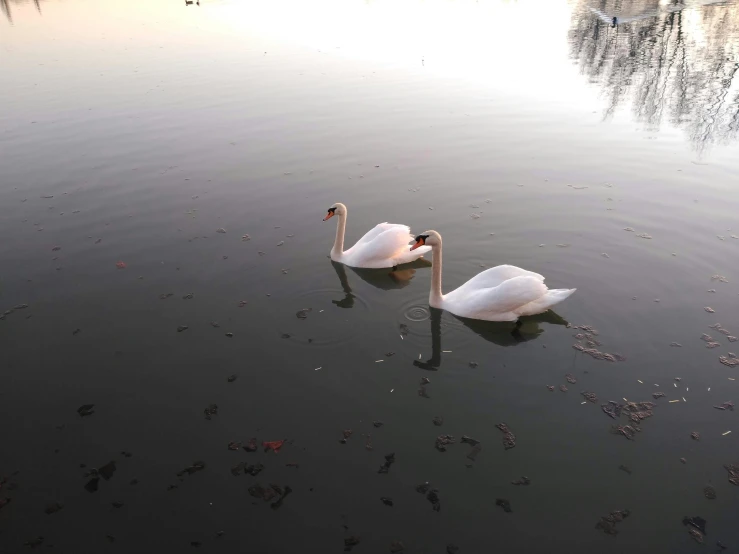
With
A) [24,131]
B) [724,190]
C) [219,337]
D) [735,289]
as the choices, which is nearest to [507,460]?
[219,337]

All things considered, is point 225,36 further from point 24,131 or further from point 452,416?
point 452,416

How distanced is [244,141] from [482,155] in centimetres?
764

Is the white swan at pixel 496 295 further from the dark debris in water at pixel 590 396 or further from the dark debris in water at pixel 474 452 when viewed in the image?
the dark debris in water at pixel 474 452

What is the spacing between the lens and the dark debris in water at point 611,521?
18.6ft

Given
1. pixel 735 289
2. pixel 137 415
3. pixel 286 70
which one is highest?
pixel 286 70

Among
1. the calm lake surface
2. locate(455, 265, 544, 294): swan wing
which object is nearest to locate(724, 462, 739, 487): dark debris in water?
the calm lake surface

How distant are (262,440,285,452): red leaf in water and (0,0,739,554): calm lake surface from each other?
9cm

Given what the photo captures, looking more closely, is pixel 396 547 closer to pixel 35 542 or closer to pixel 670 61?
pixel 35 542

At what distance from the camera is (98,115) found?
19.6 metres

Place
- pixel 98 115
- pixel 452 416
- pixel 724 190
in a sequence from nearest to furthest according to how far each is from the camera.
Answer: pixel 452 416, pixel 724 190, pixel 98 115

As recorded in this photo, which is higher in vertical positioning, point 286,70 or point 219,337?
point 286,70

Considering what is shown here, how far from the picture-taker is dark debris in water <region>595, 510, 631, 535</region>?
18.6ft

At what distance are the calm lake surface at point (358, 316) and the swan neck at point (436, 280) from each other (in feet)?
1.08

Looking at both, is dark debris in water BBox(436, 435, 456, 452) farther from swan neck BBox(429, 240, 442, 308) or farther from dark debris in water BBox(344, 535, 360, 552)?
swan neck BBox(429, 240, 442, 308)
